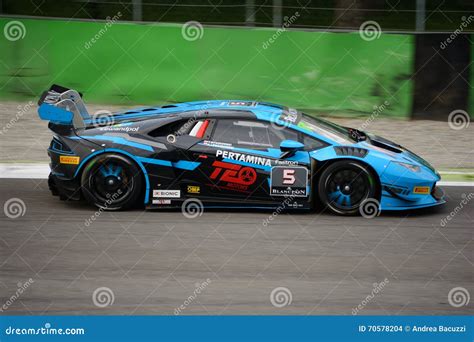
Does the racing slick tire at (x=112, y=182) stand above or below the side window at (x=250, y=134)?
below

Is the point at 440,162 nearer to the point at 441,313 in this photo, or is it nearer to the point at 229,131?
the point at 229,131

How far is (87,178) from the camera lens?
9.24m

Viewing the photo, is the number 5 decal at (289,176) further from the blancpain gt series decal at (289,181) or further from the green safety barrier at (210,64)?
the green safety barrier at (210,64)

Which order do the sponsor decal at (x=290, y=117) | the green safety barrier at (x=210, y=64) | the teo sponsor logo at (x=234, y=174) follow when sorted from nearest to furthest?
1. the teo sponsor logo at (x=234, y=174)
2. the sponsor decal at (x=290, y=117)
3. the green safety barrier at (x=210, y=64)

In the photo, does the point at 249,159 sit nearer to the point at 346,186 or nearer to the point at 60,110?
the point at 346,186

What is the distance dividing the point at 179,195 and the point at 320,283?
96.6 inches

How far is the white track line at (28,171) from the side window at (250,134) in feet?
9.42

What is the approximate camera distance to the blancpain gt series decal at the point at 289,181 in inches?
356

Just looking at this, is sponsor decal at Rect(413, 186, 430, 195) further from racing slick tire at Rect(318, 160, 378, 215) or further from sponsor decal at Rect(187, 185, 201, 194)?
sponsor decal at Rect(187, 185, 201, 194)

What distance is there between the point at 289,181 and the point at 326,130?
80cm

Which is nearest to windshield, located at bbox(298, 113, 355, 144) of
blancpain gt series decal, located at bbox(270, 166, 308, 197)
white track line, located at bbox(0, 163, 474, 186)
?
blancpain gt series decal, located at bbox(270, 166, 308, 197)

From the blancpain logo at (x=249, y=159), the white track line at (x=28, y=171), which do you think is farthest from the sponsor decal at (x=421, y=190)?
the white track line at (x=28, y=171)

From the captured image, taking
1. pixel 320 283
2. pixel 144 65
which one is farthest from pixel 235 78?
pixel 320 283

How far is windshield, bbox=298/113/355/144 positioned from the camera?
30.4ft
